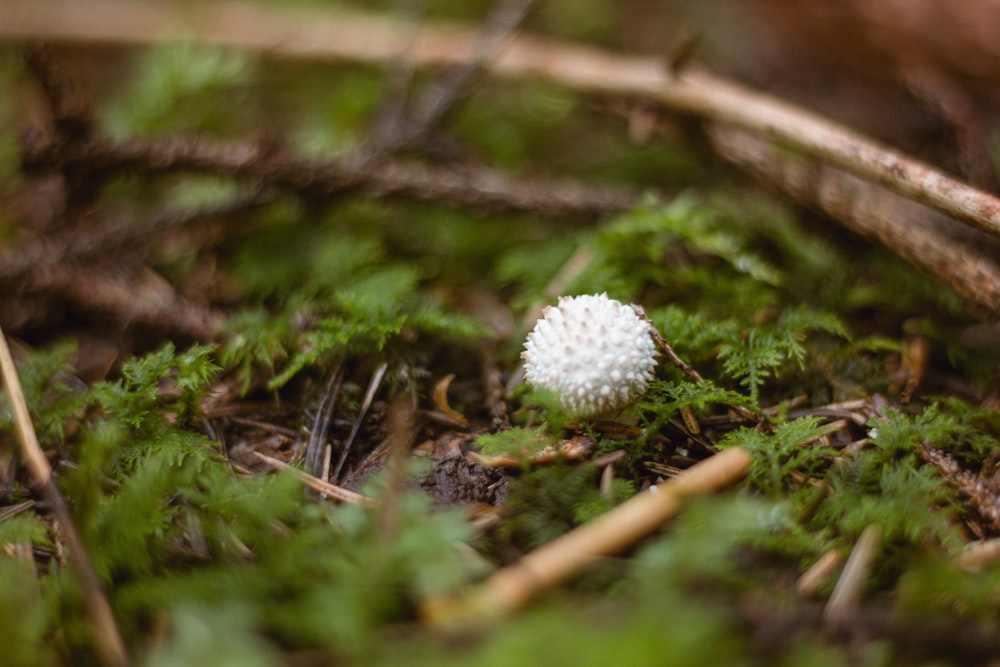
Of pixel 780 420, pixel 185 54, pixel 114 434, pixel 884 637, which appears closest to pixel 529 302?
pixel 780 420

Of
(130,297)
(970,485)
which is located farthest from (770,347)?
(130,297)

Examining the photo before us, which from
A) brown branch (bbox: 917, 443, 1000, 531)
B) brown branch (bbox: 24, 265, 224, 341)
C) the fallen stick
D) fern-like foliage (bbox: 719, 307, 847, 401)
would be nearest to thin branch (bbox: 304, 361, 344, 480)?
brown branch (bbox: 24, 265, 224, 341)

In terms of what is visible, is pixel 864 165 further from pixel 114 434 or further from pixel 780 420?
pixel 114 434

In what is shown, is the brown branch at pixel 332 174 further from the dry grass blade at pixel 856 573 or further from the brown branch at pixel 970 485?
the dry grass blade at pixel 856 573

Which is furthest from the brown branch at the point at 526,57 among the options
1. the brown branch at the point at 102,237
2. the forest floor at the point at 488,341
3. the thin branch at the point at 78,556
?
the thin branch at the point at 78,556

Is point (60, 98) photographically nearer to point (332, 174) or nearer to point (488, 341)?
point (332, 174)
